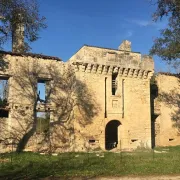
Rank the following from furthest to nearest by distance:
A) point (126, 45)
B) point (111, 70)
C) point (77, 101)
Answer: point (126, 45) < point (111, 70) < point (77, 101)

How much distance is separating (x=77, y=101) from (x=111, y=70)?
354 centimetres

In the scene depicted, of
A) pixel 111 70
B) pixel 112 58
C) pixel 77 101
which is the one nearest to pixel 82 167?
pixel 77 101

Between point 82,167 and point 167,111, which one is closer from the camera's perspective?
point 82,167

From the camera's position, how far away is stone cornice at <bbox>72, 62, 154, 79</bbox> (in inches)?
795

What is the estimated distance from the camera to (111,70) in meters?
21.2

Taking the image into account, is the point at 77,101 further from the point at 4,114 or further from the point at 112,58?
the point at 4,114

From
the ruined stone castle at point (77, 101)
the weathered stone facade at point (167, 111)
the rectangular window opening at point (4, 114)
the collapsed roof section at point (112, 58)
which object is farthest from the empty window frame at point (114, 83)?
the rectangular window opening at point (4, 114)

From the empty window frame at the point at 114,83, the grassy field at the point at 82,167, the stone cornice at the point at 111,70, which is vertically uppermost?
the stone cornice at the point at 111,70

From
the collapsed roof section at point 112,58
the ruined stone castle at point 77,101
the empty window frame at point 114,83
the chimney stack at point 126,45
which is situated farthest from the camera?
the chimney stack at point 126,45

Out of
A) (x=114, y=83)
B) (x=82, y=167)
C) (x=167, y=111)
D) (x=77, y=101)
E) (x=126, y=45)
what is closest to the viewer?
(x=82, y=167)

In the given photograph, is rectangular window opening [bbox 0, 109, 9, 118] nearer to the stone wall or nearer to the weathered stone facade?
the weathered stone facade

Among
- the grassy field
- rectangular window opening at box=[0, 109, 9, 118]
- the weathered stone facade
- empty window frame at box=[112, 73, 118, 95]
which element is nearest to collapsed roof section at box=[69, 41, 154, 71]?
empty window frame at box=[112, 73, 118, 95]

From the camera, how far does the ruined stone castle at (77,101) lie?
18453mm

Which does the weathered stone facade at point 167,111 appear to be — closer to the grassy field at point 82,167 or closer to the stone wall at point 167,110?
the stone wall at point 167,110
